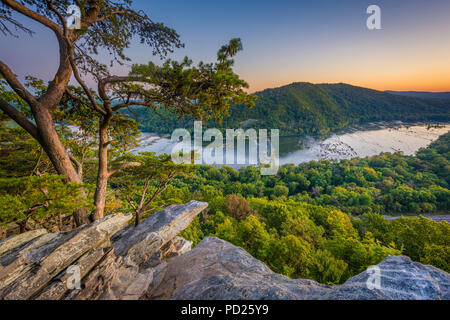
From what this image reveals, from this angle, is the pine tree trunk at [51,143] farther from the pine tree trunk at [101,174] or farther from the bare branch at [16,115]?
the pine tree trunk at [101,174]

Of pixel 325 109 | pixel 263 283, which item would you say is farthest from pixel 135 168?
pixel 325 109

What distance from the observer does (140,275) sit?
12.7ft

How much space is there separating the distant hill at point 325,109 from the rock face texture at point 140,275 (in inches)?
3410

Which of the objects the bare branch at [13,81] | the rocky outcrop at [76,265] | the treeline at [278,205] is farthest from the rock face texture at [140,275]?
the bare branch at [13,81]

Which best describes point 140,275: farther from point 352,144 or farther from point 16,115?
point 352,144

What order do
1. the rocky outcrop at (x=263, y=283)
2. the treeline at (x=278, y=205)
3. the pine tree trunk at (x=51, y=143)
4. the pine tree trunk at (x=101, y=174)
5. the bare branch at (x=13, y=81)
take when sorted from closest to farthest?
1. the rocky outcrop at (x=263, y=283)
2. the bare branch at (x=13, y=81)
3. the pine tree trunk at (x=51, y=143)
4. the treeline at (x=278, y=205)
5. the pine tree trunk at (x=101, y=174)

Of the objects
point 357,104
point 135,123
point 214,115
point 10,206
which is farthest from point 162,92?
point 357,104

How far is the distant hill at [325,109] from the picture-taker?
4286 inches

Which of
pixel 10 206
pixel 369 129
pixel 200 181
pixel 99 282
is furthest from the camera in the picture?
pixel 369 129

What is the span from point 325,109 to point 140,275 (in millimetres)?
164112

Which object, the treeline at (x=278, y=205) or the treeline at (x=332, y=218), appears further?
the treeline at (x=332, y=218)
